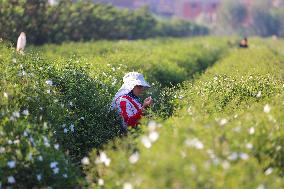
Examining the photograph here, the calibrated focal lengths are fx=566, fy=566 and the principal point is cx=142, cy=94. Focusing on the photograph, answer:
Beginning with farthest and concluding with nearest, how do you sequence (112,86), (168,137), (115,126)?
(112,86) → (115,126) → (168,137)

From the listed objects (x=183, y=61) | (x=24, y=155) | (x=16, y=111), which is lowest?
(x=183, y=61)

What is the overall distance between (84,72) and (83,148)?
4.80 feet

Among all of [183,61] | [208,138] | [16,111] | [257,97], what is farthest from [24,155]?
[183,61]

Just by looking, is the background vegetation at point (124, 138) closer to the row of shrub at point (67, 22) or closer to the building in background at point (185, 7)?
the row of shrub at point (67, 22)

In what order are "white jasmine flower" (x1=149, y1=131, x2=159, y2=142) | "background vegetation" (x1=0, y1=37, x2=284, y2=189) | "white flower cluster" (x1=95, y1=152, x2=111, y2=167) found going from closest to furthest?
"background vegetation" (x1=0, y1=37, x2=284, y2=189) < "white jasmine flower" (x1=149, y1=131, x2=159, y2=142) < "white flower cluster" (x1=95, y1=152, x2=111, y2=167)

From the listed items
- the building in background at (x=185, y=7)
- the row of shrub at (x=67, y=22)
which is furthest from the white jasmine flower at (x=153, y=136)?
the building in background at (x=185, y=7)

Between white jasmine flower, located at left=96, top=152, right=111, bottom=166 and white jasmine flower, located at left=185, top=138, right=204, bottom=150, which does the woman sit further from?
white jasmine flower, located at left=185, top=138, right=204, bottom=150

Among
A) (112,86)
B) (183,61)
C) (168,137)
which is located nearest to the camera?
(168,137)

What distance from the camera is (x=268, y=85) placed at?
8.44 m

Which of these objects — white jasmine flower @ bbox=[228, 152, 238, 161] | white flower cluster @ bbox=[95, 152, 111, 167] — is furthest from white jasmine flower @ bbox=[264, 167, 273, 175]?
white flower cluster @ bbox=[95, 152, 111, 167]

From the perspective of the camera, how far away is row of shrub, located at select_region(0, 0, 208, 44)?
21109 mm

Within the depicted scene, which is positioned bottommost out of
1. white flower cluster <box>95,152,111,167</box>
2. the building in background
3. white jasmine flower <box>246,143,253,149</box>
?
the building in background

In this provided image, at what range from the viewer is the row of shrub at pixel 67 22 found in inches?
831

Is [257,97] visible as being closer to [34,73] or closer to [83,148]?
[83,148]
